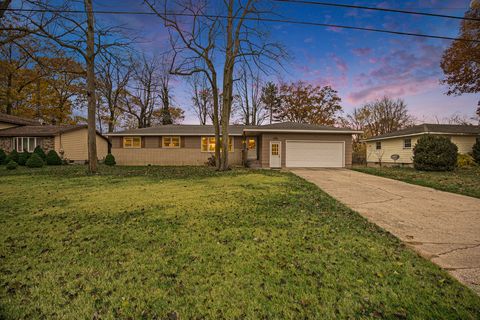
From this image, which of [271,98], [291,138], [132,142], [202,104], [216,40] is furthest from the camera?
[271,98]

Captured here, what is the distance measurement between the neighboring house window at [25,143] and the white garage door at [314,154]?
22162 millimetres

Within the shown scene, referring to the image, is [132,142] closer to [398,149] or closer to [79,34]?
[79,34]

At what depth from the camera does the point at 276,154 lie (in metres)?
15.0

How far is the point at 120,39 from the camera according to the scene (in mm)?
10125

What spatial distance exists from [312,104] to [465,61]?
14.6m

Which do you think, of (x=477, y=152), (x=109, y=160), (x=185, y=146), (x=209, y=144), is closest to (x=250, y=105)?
(x=209, y=144)

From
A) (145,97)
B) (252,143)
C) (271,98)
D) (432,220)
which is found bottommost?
(432,220)

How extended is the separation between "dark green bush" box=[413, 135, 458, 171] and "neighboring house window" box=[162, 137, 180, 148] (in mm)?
17140

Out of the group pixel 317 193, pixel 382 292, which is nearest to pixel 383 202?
pixel 317 193

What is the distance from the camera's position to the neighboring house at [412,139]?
55.7 feet

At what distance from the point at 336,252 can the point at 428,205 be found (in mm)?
4133

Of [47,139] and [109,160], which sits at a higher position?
[47,139]

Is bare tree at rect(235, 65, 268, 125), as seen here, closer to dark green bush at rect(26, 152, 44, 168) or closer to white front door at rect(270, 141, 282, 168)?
white front door at rect(270, 141, 282, 168)

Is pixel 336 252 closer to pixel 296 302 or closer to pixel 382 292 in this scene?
pixel 382 292
